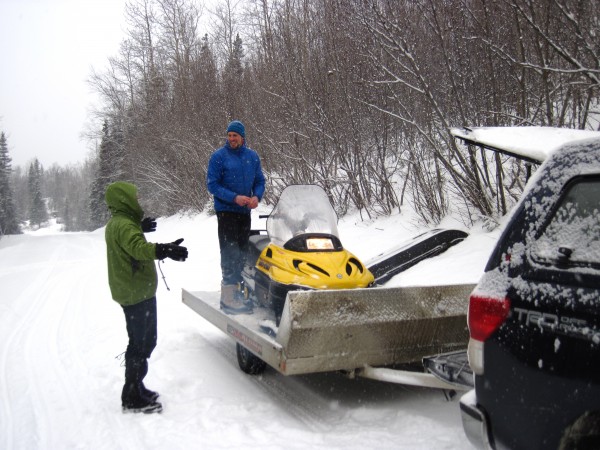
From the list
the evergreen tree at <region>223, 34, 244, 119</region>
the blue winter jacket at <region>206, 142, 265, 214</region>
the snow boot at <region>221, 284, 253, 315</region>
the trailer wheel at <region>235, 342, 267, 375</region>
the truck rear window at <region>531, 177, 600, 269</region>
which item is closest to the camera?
the truck rear window at <region>531, 177, 600, 269</region>

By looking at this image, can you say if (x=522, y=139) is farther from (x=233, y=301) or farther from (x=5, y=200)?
(x=5, y=200)

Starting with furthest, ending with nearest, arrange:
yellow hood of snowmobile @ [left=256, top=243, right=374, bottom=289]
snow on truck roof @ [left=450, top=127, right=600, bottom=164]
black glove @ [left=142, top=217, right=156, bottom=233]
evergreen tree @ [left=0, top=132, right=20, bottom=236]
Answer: evergreen tree @ [left=0, top=132, right=20, bottom=236]
black glove @ [left=142, top=217, right=156, bottom=233]
yellow hood of snowmobile @ [left=256, top=243, right=374, bottom=289]
snow on truck roof @ [left=450, top=127, right=600, bottom=164]

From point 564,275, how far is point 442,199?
6309 mm

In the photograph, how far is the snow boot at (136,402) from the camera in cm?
388

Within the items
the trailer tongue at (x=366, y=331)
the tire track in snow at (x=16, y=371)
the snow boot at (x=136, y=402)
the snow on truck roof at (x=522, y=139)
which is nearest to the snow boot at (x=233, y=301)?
the trailer tongue at (x=366, y=331)

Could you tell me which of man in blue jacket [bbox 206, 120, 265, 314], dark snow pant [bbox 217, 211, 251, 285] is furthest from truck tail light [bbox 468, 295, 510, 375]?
dark snow pant [bbox 217, 211, 251, 285]

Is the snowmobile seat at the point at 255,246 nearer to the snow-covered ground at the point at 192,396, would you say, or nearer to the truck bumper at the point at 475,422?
the snow-covered ground at the point at 192,396

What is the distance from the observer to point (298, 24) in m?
12.3

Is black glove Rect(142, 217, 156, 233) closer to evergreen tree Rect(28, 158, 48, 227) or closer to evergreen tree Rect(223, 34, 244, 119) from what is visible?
evergreen tree Rect(223, 34, 244, 119)

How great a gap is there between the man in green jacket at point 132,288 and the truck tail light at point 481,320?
2.31 m

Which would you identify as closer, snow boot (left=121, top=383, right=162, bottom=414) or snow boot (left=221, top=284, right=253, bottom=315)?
snow boot (left=121, top=383, right=162, bottom=414)

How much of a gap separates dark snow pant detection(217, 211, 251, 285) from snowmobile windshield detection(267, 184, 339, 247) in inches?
17.9

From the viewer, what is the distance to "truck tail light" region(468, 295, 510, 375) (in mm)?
2135

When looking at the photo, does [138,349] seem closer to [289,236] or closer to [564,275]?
[289,236]
